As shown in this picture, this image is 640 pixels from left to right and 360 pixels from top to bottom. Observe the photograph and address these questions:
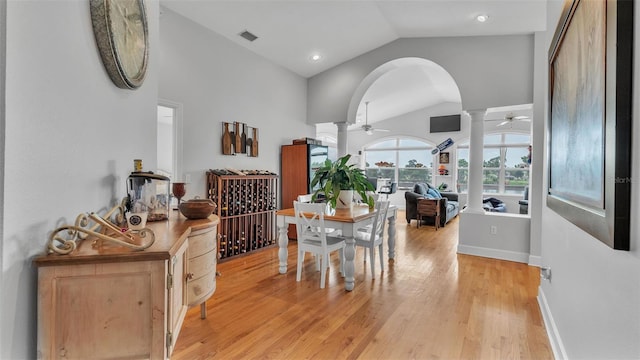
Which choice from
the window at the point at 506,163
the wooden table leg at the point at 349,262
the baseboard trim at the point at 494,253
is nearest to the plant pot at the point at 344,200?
the wooden table leg at the point at 349,262

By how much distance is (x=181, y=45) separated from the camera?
11.8 ft

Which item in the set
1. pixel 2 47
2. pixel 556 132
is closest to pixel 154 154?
pixel 2 47

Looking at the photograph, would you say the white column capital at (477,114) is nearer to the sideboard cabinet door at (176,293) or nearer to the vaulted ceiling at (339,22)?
the vaulted ceiling at (339,22)

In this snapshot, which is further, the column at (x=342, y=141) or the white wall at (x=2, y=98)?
the column at (x=342, y=141)

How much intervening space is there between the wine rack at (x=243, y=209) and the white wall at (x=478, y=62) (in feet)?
7.76

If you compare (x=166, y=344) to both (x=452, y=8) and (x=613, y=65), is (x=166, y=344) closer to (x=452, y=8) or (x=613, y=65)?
(x=613, y=65)

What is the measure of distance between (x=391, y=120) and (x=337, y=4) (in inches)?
259

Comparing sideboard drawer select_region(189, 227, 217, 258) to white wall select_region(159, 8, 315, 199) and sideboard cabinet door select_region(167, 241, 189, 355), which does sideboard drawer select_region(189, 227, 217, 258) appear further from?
white wall select_region(159, 8, 315, 199)

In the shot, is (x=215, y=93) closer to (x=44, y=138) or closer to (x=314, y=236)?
(x=314, y=236)

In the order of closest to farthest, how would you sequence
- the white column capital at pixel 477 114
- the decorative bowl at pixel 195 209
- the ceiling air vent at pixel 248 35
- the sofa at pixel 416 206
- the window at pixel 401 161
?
1. the decorative bowl at pixel 195 209
2. the ceiling air vent at pixel 248 35
3. the white column capital at pixel 477 114
4. the sofa at pixel 416 206
5. the window at pixel 401 161

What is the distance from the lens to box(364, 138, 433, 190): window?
971 cm

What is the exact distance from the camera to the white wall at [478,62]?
13.2ft

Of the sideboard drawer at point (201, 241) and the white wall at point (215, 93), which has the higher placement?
the white wall at point (215, 93)

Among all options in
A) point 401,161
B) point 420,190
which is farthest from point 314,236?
point 401,161
